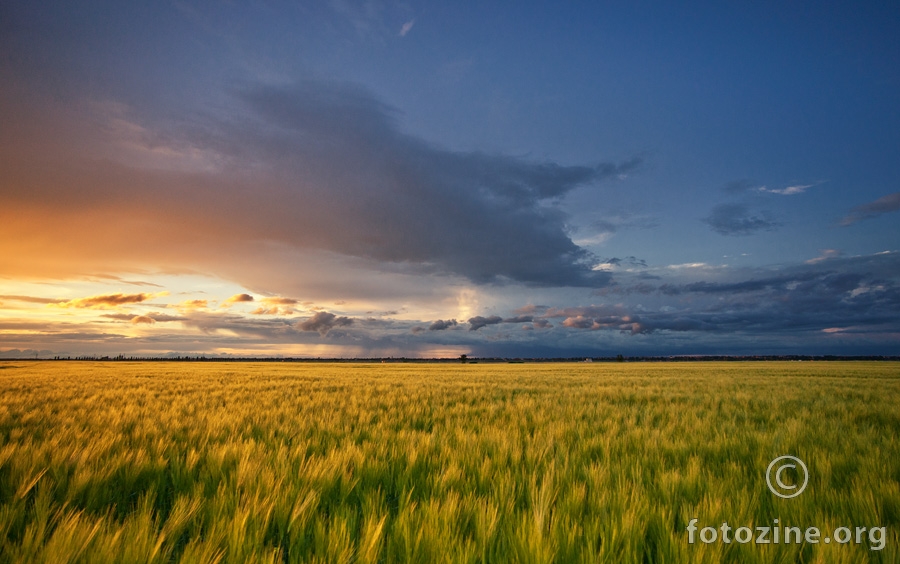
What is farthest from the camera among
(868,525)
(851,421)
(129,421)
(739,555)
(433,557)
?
(851,421)

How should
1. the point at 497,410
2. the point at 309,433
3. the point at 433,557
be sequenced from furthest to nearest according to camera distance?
the point at 497,410 < the point at 309,433 < the point at 433,557

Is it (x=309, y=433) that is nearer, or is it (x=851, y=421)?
(x=309, y=433)

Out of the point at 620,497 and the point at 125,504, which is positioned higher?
the point at 620,497

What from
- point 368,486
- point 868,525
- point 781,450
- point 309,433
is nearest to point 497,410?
point 309,433

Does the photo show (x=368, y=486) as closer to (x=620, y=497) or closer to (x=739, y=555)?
(x=620, y=497)

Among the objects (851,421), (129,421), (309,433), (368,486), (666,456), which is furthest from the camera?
(851,421)

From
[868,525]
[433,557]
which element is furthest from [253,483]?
[868,525]

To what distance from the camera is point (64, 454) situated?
299 centimetres

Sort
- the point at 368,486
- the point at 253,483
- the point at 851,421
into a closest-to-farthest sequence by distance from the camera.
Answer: the point at 253,483 < the point at 368,486 < the point at 851,421

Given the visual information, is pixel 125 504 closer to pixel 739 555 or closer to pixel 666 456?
pixel 739 555

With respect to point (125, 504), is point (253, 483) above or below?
above

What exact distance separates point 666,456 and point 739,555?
7.26 ft

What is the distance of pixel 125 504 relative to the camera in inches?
105

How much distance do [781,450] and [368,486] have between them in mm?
4154
